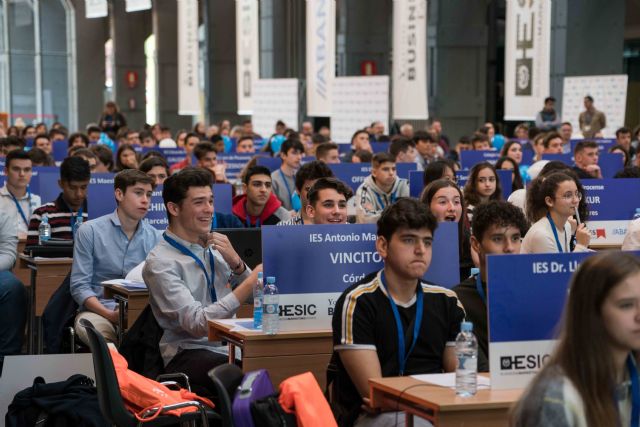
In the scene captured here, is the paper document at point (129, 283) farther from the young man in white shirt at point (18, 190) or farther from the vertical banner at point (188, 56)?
the vertical banner at point (188, 56)

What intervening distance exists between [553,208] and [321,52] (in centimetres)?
1503

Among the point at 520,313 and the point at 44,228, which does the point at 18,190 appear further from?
the point at 520,313

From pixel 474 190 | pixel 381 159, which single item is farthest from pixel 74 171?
pixel 381 159

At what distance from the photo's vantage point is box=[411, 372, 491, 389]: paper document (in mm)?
4850

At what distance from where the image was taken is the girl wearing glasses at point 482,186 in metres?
10.5

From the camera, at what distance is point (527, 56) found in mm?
19859

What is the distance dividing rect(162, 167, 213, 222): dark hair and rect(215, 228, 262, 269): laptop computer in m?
0.83

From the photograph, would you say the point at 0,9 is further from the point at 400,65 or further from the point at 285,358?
the point at 285,358

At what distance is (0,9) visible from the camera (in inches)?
1754

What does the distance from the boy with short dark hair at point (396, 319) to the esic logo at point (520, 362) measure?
56 centimetres

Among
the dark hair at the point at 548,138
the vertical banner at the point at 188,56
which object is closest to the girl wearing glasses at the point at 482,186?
the dark hair at the point at 548,138

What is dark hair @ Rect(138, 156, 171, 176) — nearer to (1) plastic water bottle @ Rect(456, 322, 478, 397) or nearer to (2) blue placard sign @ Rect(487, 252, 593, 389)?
(1) plastic water bottle @ Rect(456, 322, 478, 397)

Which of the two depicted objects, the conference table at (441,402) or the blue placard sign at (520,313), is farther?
the blue placard sign at (520,313)

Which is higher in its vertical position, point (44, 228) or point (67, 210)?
point (67, 210)
